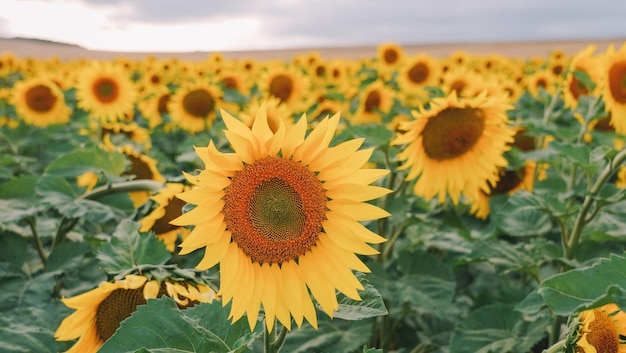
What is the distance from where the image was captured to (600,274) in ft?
4.17

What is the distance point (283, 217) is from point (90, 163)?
4.48 ft

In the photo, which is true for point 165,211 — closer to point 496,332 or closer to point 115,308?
point 115,308

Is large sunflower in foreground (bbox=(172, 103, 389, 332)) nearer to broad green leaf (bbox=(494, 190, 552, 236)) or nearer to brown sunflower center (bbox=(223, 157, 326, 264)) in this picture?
brown sunflower center (bbox=(223, 157, 326, 264))

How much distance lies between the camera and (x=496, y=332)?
2.40 metres

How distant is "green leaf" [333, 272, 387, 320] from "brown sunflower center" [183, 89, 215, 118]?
434 centimetres

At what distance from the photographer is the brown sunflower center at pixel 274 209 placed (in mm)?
1438

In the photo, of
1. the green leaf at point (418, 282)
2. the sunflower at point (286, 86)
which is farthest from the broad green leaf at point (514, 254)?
the sunflower at point (286, 86)

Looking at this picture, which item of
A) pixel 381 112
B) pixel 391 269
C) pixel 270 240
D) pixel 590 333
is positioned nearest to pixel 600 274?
pixel 590 333

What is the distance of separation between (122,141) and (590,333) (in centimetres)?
398

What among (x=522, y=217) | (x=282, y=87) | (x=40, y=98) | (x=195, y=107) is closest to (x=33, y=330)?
(x=522, y=217)

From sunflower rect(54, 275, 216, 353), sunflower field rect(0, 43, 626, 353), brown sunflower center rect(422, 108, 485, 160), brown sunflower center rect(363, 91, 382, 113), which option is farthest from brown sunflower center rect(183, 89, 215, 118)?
sunflower rect(54, 275, 216, 353)

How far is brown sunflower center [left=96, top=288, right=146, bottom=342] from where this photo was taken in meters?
1.64

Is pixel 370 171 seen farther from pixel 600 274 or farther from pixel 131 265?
pixel 131 265

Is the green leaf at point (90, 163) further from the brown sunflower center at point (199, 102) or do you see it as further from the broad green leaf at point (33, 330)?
the brown sunflower center at point (199, 102)
